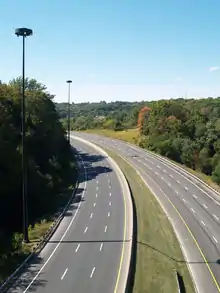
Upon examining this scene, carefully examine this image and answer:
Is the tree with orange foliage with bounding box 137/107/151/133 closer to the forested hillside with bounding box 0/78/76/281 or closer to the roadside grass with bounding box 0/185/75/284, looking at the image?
the forested hillside with bounding box 0/78/76/281

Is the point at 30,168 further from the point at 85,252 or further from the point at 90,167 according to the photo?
the point at 90,167

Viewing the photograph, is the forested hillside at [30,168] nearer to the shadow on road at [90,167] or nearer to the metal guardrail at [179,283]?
the shadow on road at [90,167]

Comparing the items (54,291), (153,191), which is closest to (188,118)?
(153,191)

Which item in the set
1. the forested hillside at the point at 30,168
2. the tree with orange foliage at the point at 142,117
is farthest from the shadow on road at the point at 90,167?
the tree with orange foliage at the point at 142,117

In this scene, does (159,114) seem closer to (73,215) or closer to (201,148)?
(201,148)

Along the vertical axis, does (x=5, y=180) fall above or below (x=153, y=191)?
above

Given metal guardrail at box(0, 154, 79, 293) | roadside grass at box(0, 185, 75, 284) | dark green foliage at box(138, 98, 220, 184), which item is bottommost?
roadside grass at box(0, 185, 75, 284)

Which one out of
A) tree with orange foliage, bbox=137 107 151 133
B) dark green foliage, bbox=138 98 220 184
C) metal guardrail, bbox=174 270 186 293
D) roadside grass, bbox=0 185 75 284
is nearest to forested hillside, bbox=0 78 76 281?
roadside grass, bbox=0 185 75 284

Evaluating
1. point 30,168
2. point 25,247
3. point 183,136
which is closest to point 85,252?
point 25,247
